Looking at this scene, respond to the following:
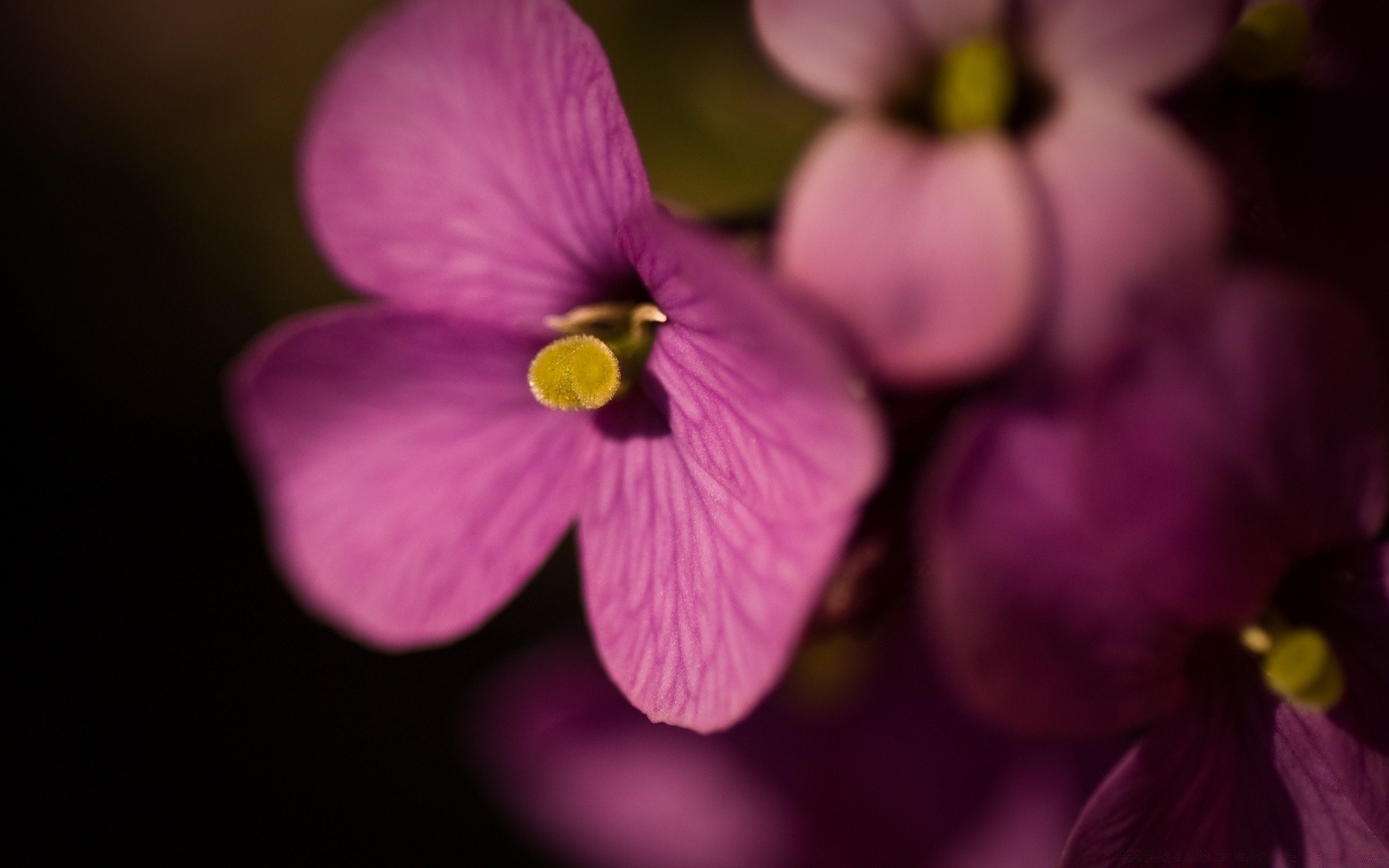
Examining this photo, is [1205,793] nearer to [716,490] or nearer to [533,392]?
[716,490]

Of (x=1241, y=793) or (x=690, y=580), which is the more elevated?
(x=690, y=580)

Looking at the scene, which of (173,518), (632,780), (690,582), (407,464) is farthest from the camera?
(173,518)

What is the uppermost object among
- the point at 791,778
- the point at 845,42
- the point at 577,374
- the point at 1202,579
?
the point at 845,42

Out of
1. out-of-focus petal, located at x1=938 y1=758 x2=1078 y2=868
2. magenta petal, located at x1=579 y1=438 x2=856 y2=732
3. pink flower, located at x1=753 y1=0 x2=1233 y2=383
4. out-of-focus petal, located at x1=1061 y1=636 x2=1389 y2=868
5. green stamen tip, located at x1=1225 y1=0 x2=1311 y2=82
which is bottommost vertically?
out-of-focus petal, located at x1=938 y1=758 x2=1078 y2=868

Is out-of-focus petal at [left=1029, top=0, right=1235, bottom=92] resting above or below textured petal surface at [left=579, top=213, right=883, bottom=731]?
above

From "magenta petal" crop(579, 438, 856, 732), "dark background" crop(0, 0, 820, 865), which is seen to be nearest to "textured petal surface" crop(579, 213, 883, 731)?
"magenta petal" crop(579, 438, 856, 732)

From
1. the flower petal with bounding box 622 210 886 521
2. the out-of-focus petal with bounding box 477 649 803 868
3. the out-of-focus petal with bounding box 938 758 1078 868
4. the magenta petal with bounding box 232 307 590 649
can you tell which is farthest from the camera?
the out-of-focus petal with bounding box 477 649 803 868

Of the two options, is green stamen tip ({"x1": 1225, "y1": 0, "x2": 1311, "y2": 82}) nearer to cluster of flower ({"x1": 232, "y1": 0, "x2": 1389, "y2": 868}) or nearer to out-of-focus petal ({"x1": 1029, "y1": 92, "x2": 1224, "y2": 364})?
cluster of flower ({"x1": 232, "y1": 0, "x2": 1389, "y2": 868})

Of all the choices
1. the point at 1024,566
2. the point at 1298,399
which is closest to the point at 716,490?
the point at 1024,566

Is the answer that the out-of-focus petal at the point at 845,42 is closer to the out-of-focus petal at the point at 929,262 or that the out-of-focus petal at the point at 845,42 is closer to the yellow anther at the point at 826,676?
the out-of-focus petal at the point at 929,262
